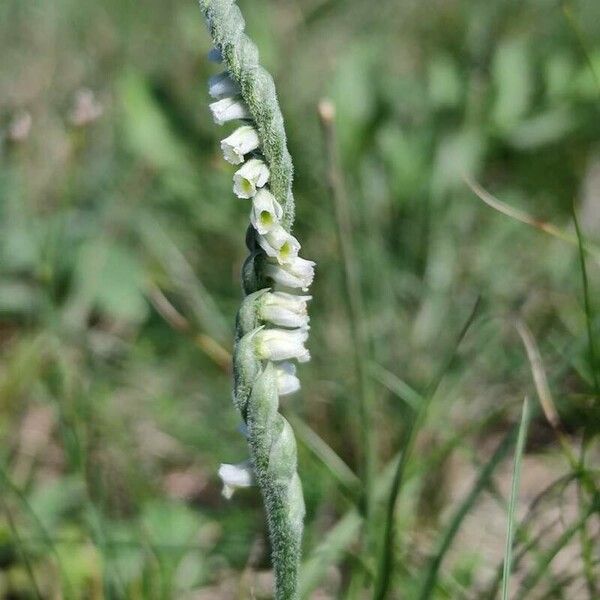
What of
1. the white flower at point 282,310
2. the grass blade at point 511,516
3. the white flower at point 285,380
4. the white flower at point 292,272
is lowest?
the grass blade at point 511,516

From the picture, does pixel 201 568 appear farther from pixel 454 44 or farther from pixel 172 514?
pixel 454 44

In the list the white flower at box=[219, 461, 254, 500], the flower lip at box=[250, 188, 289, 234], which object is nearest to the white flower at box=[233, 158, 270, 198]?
the flower lip at box=[250, 188, 289, 234]

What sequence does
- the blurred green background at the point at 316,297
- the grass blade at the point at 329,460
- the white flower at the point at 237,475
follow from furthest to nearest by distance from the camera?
the blurred green background at the point at 316,297 → the grass blade at the point at 329,460 → the white flower at the point at 237,475

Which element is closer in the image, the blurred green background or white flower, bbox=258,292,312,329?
white flower, bbox=258,292,312,329

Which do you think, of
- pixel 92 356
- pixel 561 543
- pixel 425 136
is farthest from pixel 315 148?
pixel 561 543

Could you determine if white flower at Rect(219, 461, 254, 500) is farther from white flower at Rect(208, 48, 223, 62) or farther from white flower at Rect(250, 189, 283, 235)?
white flower at Rect(208, 48, 223, 62)

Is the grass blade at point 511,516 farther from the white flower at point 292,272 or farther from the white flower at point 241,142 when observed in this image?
the white flower at point 241,142

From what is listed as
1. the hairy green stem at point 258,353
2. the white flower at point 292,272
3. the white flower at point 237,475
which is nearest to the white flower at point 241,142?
the hairy green stem at point 258,353
